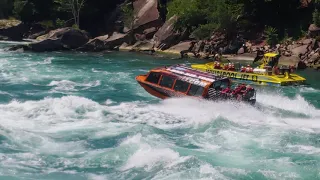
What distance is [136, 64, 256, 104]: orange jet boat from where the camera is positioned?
89.7ft

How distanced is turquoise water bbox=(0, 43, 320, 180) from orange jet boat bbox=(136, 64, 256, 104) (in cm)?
53

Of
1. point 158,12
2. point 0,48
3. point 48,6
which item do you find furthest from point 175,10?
point 48,6

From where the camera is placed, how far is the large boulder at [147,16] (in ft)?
223

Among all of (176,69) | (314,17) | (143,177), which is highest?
(314,17)

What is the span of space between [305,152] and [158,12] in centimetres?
5158

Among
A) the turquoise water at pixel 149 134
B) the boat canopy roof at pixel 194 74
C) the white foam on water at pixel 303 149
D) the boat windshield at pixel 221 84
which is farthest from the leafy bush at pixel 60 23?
the white foam on water at pixel 303 149

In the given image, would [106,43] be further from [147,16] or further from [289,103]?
[289,103]

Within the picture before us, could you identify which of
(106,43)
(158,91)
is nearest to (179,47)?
(106,43)

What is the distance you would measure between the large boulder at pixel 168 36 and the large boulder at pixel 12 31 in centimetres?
2380

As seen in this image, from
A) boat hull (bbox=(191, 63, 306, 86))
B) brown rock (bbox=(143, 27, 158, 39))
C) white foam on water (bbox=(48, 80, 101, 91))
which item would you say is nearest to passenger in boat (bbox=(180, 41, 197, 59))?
brown rock (bbox=(143, 27, 158, 39))

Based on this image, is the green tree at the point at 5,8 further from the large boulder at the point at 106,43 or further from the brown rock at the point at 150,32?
the brown rock at the point at 150,32

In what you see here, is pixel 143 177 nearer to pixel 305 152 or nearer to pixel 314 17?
pixel 305 152

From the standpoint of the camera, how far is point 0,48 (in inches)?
2378

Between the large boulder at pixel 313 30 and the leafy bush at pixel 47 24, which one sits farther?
the leafy bush at pixel 47 24
